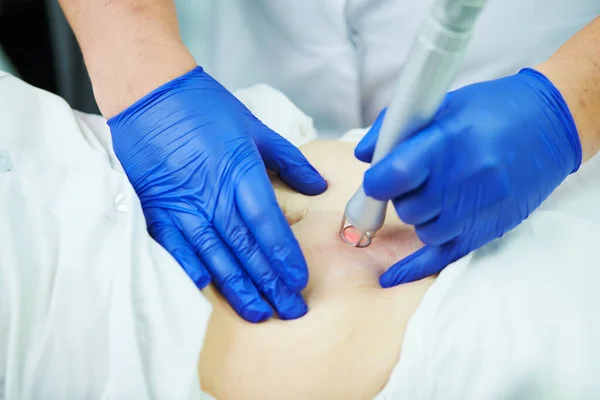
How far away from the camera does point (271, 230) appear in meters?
0.71

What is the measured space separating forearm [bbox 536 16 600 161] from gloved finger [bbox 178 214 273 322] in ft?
1.65

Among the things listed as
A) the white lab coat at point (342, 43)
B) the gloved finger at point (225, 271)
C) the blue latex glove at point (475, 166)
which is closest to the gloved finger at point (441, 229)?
the blue latex glove at point (475, 166)

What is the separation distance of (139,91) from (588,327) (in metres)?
0.69

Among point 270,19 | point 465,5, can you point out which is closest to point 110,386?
point 465,5

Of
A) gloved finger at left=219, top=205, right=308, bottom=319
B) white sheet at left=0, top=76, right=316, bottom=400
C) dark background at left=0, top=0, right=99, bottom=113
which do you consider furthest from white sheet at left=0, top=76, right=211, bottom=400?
dark background at left=0, top=0, right=99, bottom=113

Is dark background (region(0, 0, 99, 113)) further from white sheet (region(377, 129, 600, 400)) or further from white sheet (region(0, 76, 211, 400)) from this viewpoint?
white sheet (region(377, 129, 600, 400))

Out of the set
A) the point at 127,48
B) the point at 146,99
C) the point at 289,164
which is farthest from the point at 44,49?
the point at 289,164

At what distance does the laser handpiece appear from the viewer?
499 mm

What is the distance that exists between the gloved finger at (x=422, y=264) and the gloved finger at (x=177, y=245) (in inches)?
10.0

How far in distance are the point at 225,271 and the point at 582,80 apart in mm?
573

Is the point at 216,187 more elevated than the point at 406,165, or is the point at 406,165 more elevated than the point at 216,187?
the point at 406,165

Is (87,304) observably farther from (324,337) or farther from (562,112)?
(562,112)

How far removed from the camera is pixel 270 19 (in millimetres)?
1077

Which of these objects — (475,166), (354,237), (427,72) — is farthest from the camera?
(354,237)
